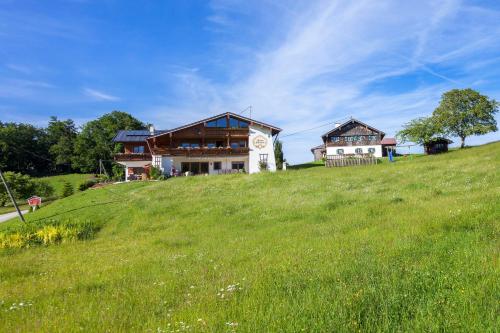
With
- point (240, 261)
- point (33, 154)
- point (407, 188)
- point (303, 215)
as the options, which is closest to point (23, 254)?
point (240, 261)

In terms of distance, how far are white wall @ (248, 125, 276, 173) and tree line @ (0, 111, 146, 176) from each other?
164ft

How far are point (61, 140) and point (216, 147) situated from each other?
71.5 meters

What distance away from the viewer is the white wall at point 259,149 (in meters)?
50.2

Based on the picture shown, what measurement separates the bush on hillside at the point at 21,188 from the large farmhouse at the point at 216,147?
15.8m

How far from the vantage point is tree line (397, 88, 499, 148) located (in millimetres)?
56219

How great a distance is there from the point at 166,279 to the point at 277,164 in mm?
43115

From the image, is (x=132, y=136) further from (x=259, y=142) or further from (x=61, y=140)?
(x=61, y=140)

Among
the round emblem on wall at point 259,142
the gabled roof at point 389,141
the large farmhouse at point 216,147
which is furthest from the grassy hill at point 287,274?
the gabled roof at point 389,141

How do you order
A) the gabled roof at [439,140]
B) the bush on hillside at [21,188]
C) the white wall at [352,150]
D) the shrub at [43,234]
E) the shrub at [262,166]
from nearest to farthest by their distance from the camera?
the shrub at [43,234], the shrub at [262,166], the bush on hillside at [21,188], the gabled roof at [439,140], the white wall at [352,150]

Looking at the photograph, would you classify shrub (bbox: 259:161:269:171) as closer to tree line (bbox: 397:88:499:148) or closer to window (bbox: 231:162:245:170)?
window (bbox: 231:162:245:170)

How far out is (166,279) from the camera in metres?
7.84

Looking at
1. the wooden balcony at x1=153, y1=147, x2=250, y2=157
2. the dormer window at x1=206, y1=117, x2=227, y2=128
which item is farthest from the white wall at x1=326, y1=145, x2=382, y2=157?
the dormer window at x1=206, y1=117, x2=227, y2=128

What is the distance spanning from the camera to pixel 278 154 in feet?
167

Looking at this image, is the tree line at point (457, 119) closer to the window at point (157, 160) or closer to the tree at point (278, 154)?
the tree at point (278, 154)
